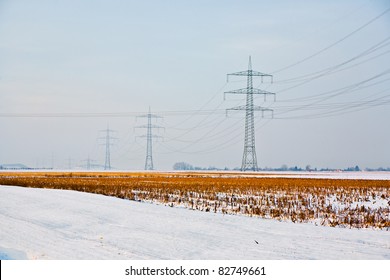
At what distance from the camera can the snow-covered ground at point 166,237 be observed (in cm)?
1086

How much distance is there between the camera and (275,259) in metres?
10.4

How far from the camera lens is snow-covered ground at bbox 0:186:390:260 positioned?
10859mm

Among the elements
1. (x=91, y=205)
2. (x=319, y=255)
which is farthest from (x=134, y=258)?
(x=91, y=205)

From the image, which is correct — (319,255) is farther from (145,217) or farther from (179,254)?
(145,217)

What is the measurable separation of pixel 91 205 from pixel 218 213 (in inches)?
218

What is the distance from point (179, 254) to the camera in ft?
35.7

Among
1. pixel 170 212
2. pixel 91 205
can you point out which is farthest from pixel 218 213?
pixel 91 205

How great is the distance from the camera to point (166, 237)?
1293 cm
